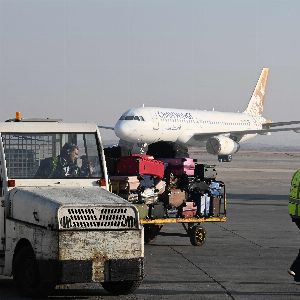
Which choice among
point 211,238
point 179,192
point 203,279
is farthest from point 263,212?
point 203,279

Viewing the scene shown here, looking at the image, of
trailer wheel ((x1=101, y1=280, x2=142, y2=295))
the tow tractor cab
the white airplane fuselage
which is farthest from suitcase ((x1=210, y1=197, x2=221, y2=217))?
the white airplane fuselage

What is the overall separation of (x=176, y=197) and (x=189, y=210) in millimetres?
417

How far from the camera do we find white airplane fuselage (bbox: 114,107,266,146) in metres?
63.2

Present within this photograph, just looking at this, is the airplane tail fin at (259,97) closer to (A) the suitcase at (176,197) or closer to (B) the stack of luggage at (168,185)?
(B) the stack of luggage at (168,185)

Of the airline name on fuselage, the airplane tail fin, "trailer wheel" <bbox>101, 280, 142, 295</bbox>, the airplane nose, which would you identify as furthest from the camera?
the airplane tail fin

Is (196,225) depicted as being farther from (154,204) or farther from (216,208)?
(154,204)

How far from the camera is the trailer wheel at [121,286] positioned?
11.6 meters

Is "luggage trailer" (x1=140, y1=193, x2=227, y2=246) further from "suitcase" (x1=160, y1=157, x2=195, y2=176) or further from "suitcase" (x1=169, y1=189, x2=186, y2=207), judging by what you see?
"suitcase" (x1=160, y1=157, x2=195, y2=176)

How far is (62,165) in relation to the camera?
1245cm

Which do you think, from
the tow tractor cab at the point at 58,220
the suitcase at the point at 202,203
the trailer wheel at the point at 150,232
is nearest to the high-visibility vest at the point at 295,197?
the tow tractor cab at the point at 58,220

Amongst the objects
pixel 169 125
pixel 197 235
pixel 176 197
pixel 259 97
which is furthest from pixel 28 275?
pixel 259 97

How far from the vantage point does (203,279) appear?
13.4 metres

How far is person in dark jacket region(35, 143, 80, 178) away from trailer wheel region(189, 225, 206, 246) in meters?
5.64

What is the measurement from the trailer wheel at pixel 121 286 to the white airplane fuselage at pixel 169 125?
51.0 metres
